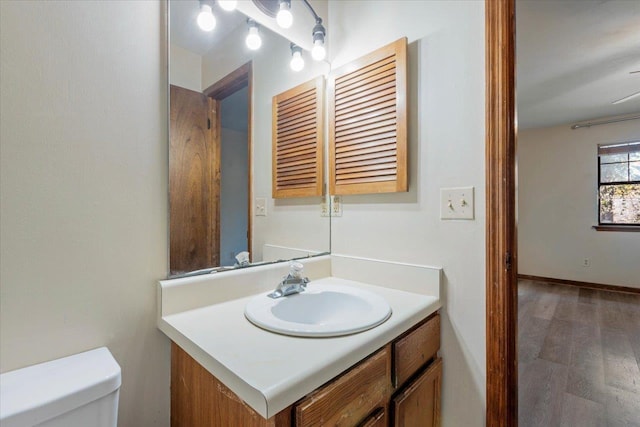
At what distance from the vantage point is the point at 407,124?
1.18 m

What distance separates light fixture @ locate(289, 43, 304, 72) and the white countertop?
3.75 ft

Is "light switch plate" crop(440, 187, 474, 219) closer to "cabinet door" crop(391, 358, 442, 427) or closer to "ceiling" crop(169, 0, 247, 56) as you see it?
"cabinet door" crop(391, 358, 442, 427)

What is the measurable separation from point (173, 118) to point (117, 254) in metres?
0.45

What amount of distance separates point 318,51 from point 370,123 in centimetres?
46

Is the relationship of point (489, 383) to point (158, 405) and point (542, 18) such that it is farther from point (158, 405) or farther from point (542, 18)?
point (542, 18)

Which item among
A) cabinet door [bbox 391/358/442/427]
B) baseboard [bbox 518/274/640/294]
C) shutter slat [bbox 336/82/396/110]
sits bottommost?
baseboard [bbox 518/274/640/294]

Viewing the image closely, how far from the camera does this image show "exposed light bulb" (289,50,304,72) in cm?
142

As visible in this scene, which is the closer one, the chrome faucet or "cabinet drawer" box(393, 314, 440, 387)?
"cabinet drawer" box(393, 314, 440, 387)

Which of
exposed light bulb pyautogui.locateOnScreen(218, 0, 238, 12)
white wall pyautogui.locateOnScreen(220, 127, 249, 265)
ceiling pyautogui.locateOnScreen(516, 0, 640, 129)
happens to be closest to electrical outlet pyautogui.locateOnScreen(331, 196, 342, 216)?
white wall pyautogui.locateOnScreen(220, 127, 249, 265)

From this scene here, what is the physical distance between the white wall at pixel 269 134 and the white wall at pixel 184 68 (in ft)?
0.23

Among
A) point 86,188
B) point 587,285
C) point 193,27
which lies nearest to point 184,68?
point 193,27

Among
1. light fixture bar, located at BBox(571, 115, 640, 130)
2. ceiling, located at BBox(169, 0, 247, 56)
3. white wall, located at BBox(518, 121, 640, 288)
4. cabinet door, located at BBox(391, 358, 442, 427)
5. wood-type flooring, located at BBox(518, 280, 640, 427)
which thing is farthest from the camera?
white wall, located at BBox(518, 121, 640, 288)

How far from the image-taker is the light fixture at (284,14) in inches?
47.1

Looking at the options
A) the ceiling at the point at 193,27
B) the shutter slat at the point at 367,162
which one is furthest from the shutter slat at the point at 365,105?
the ceiling at the point at 193,27
